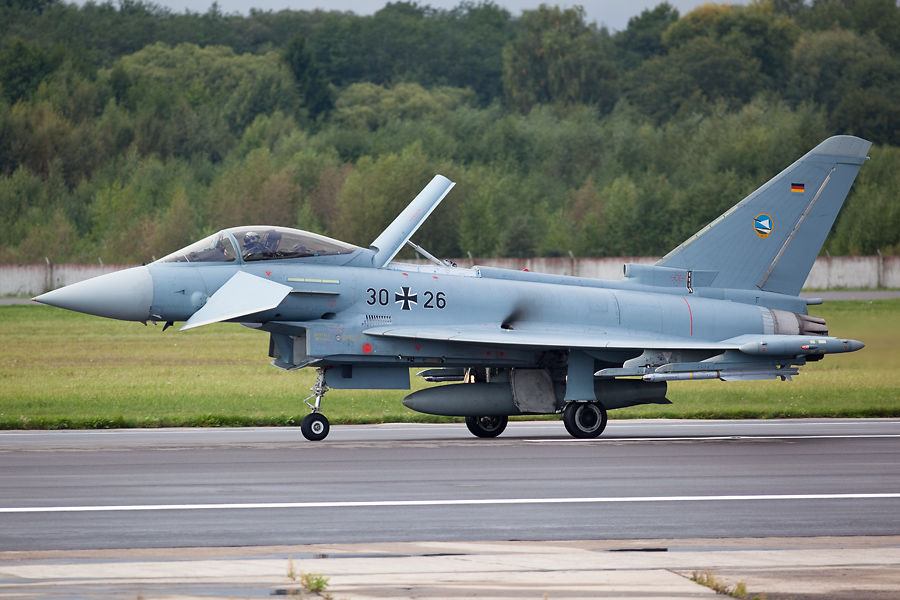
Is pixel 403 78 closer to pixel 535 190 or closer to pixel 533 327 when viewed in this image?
pixel 535 190

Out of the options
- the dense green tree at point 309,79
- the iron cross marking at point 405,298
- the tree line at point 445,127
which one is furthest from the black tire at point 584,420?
the dense green tree at point 309,79

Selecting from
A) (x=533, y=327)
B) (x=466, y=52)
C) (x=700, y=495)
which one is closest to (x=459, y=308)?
(x=533, y=327)

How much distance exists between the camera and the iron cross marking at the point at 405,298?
53.1ft

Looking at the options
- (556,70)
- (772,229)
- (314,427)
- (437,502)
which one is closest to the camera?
(437,502)

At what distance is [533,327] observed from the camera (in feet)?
54.4

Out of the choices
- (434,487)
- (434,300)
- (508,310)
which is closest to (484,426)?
(508,310)

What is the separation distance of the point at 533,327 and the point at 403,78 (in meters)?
107

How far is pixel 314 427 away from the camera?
15266 millimetres

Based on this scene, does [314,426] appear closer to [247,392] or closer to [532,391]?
[532,391]

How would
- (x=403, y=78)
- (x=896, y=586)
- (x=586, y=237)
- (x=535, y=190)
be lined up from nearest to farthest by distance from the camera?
(x=896, y=586) < (x=586, y=237) < (x=535, y=190) < (x=403, y=78)

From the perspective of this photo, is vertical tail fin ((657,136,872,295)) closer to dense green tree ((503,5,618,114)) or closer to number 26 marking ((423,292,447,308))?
number 26 marking ((423,292,447,308))

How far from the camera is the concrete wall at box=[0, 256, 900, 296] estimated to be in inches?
1881

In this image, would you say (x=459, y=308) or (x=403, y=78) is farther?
(x=403, y=78)

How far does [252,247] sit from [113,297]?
6.45ft
